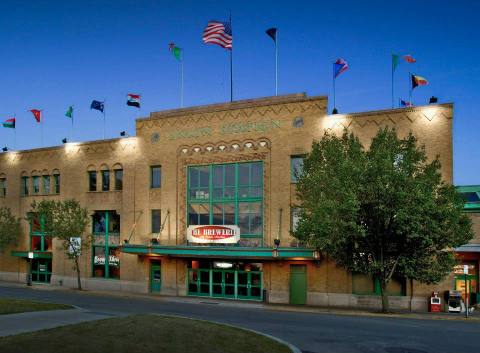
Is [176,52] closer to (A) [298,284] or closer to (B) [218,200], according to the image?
(B) [218,200]

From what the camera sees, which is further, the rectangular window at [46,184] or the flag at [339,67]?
the rectangular window at [46,184]

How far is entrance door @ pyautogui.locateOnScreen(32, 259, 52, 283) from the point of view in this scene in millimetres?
51594

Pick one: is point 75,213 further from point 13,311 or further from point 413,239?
point 413,239

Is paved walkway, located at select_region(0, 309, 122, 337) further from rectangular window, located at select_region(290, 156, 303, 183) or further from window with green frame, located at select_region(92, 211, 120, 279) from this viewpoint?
window with green frame, located at select_region(92, 211, 120, 279)

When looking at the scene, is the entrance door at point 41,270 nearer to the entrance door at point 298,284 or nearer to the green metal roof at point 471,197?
the entrance door at point 298,284

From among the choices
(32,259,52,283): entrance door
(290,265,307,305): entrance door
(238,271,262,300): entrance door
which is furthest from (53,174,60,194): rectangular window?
A: (290,265,307,305): entrance door

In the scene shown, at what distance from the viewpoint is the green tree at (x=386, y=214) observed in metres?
28.9

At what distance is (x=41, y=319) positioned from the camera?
23.5 meters

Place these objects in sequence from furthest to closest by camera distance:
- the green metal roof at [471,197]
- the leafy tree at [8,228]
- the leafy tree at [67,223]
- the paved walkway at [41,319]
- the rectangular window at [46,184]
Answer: the rectangular window at [46,184] < the leafy tree at [8,228] < the leafy tree at [67,223] < the green metal roof at [471,197] < the paved walkway at [41,319]

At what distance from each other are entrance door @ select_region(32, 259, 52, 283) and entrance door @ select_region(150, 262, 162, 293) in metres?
13.7

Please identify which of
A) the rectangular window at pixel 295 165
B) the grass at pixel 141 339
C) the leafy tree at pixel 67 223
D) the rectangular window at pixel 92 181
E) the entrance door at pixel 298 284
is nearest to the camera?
the grass at pixel 141 339

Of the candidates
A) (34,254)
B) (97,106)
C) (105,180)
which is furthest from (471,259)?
(34,254)

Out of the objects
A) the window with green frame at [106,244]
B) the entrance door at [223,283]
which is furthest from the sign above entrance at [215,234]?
the window with green frame at [106,244]

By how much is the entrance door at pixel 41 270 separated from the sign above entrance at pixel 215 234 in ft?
64.4
